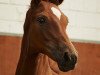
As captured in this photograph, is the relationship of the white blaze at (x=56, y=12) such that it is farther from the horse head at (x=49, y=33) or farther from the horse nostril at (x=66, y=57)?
the horse nostril at (x=66, y=57)

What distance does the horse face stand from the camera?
1.45 metres

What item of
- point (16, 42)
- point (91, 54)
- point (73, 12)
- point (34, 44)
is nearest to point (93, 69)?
point (91, 54)

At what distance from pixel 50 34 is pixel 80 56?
36.7 inches

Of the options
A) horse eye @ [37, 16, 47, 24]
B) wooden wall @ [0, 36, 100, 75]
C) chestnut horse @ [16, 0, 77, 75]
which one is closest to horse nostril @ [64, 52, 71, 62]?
chestnut horse @ [16, 0, 77, 75]

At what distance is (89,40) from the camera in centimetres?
245

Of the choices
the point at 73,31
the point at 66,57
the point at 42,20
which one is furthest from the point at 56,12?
the point at 73,31

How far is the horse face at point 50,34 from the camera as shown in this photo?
1447 millimetres

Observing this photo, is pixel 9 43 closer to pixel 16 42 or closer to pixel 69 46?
pixel 16 42

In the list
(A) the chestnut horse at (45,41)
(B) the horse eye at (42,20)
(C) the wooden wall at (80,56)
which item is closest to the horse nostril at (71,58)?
(A) the chestnut horse at (45,41)

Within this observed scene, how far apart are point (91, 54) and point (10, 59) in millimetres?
684

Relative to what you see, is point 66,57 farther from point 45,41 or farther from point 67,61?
point 45,41

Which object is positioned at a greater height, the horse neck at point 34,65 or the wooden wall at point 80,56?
the horse neck at point 34,65

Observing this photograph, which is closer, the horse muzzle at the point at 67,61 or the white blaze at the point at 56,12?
the horse muzzle at the point at 67,61

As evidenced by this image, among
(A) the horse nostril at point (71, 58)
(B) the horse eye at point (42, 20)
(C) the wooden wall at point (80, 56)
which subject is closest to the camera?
(A) the horse nostril at point (71, 58)
